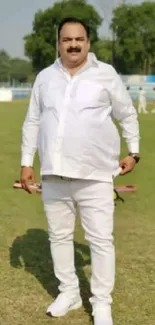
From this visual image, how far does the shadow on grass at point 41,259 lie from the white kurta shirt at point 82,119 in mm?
1068

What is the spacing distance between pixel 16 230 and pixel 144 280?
Result: 2.06 meters

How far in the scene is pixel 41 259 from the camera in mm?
5426

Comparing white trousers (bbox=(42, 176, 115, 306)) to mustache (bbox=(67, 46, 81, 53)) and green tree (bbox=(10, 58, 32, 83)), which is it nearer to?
mustache (bbox=(67, 46, 81, 53))

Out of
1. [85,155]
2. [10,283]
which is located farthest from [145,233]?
[85,155]

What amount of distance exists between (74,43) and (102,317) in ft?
5.52

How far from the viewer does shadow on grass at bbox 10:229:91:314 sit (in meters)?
4.71

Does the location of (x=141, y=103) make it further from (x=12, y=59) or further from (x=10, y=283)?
(x=12, y=59)

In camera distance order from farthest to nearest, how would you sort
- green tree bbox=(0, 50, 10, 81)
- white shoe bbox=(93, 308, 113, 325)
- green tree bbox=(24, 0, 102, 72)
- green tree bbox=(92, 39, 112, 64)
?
green tree bbox=(0, 50, 10, 81) → green tree bbox=(24, 0, 102, 72) → green tree bbox=(92, 39, 112, 64) → white shoe bbox=(93, 308, 113, 325)

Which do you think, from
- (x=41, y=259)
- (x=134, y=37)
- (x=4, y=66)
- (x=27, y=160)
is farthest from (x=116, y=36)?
(x=27, y=160)

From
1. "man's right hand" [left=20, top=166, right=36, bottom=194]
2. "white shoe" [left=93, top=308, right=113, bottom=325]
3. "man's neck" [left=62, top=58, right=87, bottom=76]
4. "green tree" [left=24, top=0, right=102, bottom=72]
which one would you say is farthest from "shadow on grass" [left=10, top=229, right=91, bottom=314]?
"green tree" [left=24, top=0, right=102, bottom=72]

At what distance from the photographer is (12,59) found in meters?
121

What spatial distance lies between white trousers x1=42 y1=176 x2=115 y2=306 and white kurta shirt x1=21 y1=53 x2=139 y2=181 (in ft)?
0.32

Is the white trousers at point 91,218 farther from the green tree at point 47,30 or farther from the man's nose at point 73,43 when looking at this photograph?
the green tree at point 47,30

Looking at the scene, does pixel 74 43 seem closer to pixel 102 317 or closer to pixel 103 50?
pixel 102 317
